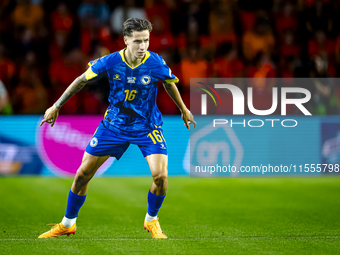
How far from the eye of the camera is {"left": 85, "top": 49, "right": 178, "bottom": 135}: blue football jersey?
419 cm

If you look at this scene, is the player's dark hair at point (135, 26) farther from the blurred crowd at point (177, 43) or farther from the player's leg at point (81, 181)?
the blurred crowd at point (177, 43)

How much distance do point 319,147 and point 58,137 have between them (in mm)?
4412

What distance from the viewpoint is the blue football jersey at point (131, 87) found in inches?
165

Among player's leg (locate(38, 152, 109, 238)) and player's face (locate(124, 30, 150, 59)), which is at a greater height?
player's face (locate(124, 30, 150, 59))

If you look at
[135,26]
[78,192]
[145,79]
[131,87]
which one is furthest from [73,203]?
[135,26]

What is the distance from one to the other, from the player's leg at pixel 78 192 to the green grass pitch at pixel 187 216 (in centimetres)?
13

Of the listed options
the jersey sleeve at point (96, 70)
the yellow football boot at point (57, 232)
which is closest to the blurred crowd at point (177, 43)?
the yellow football boot at point (57, 232)

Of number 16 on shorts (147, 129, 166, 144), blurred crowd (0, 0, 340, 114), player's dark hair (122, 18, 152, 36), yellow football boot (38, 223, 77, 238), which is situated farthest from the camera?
blurred crowd (0, 0, 340, 114)

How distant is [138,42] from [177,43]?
5.66 m

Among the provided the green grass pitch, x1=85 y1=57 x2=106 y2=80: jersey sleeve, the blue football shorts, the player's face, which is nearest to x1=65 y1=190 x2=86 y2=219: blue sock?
the green grass pitch

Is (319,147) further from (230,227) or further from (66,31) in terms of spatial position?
(66,31)

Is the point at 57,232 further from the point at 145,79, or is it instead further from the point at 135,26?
the point at 135,26

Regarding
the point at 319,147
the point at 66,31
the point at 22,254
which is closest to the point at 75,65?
the point at 66,31

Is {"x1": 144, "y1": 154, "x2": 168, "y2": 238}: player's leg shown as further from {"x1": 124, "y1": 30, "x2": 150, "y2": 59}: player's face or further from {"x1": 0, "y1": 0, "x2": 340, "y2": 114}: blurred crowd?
{"x1": 0, "y1": 0, "x2": 340, "y2": 114}: blurred crowd
